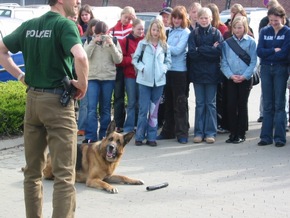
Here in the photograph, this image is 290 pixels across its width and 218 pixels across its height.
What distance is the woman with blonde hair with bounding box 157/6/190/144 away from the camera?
30.7ft

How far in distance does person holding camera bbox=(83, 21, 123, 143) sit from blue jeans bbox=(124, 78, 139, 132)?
40 cm

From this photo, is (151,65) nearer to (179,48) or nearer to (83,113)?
(179,48)

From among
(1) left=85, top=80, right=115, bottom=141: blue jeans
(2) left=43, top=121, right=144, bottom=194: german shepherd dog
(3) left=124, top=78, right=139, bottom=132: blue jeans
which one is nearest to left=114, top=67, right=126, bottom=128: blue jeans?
(3) left=124, top=78, right=139, bottom=132: blue jeans

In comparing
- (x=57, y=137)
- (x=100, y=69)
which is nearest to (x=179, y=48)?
(x=100, y=69)

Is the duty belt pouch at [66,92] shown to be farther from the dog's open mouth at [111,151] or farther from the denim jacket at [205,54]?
the denim jacket at [205,54]

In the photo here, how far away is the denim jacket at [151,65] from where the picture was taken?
358 inches

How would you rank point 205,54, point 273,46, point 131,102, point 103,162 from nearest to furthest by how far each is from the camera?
1. point 103,162
2. point 273,46
3. point 205,54
4. point 131,102

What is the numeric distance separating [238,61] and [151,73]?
4.34ft

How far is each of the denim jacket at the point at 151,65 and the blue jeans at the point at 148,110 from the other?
132 mm

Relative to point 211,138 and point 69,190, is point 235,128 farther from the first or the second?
point 69,190

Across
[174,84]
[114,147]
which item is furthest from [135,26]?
[114,147]

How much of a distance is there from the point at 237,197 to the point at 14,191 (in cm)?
241

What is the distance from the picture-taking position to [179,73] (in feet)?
30.7

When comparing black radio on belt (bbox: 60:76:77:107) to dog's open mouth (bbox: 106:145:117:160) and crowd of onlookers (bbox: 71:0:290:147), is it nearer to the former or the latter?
dog's open mouth (bbox: 106:145:117:160)
